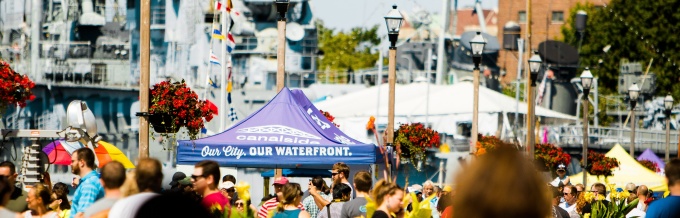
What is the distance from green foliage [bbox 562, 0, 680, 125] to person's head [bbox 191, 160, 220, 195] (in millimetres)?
78891

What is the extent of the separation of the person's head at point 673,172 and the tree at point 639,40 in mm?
78649

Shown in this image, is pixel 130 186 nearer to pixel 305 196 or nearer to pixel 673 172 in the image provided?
pixel 673 172

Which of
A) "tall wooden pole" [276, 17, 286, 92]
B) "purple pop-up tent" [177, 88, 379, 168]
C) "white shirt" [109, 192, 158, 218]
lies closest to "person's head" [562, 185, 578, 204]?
"purple pop-up tent" [177, 88, 379, 168]

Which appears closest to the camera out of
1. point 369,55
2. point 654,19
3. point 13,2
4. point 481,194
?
point 481,194

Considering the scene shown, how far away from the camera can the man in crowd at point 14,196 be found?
11.8 meters

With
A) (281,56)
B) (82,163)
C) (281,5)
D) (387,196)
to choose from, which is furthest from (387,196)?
(281,56)

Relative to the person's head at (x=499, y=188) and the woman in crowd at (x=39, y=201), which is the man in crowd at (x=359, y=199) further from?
the person's head at (x=499, y=188)

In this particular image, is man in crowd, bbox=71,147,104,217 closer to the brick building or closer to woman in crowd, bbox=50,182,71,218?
woman in crowd, bbox=50,182,71,218

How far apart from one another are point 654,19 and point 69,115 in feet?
256

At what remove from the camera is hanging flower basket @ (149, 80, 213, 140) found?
759 inches

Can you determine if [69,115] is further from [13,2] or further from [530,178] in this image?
[13,2]

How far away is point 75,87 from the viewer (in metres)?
72.6

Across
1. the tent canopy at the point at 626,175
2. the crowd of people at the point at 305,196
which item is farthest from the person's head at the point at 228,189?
the tent canopy at the point at 626,175

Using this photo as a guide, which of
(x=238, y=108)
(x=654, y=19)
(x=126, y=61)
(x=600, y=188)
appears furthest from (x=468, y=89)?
(x=654, y=19)
